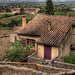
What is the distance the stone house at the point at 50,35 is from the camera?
781 inches

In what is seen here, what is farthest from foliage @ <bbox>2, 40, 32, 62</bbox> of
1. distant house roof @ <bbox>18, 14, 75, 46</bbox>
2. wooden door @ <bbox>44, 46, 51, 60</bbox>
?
→ distant house roof @ <bbox>18, 14, 75, 46</bbox>

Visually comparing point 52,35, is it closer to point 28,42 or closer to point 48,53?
point 48,53

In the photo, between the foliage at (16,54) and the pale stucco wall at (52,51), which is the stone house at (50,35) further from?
the foliage at (16,54)

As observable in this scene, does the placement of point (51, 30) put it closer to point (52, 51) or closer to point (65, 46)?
point (65, 46)

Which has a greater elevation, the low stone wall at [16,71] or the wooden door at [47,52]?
the low stone wall at [16,71]

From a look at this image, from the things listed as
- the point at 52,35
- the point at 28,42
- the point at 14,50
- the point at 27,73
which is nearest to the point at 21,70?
the point at 27,73

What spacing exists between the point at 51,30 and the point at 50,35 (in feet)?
3.69

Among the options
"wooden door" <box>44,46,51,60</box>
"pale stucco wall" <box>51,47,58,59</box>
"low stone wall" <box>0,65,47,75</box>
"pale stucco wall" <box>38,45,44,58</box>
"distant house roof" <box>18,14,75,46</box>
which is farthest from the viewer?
"pale stucco wall" <box>38,45,44,58</box>

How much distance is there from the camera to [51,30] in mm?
21891

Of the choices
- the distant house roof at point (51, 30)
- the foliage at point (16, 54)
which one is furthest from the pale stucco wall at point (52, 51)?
the foliage at point (16, 54)

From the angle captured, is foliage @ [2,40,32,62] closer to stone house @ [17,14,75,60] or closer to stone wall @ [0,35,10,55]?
stone house @ [17,14,75,60]

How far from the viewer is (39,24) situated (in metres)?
24.0

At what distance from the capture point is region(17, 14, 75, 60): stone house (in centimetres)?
1983

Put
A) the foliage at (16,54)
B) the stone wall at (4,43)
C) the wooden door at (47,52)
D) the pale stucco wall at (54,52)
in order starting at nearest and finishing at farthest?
the foliage at (16,54), the pale stucco wall at (54,52), the wooden door at (47,52), the stone wall at (4,43)
